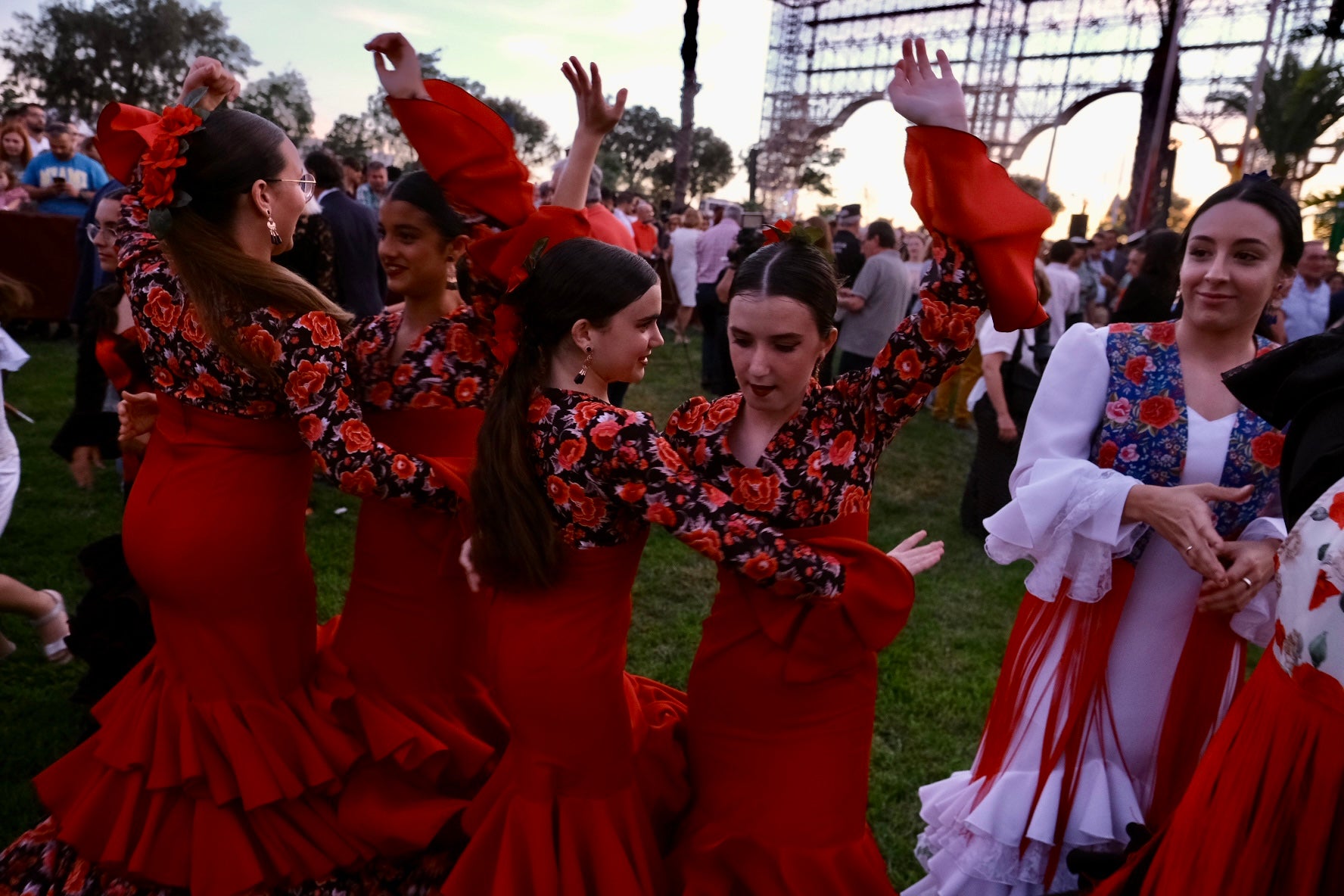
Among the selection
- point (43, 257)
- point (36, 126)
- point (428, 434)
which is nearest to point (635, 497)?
point (428, 434)

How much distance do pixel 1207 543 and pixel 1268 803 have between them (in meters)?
0.54

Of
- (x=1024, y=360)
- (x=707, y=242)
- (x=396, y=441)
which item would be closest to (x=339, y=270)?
(x=396, y=441)

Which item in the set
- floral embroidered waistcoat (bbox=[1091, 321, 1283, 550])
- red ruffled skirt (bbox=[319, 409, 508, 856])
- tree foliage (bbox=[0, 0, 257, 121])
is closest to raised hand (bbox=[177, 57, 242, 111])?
red ruffled skirt (bbox=[319, 409, 508, 856])

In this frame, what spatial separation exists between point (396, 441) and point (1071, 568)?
185 cm

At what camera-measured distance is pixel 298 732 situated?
8.45 ft

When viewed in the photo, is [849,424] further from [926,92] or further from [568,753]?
[568,753]

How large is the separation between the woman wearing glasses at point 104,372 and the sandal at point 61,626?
526 mm

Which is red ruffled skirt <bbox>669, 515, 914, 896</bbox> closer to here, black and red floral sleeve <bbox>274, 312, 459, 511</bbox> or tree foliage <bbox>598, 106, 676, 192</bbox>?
black and red floral sleeve <bbox>274, 312, 459, 511</bbox>

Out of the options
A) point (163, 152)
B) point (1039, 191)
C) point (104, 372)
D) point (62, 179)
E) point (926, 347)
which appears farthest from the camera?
point (1039, 191)

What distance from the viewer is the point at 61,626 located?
3.80 meters

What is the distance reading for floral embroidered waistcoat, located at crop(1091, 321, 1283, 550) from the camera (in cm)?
218

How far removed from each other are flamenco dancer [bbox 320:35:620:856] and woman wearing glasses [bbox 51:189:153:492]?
100 cm

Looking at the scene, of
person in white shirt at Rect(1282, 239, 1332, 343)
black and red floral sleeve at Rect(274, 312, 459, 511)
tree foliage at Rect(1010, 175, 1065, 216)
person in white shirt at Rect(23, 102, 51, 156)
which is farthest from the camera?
tree foliage at Rect(1010, 175, 1065, 216)

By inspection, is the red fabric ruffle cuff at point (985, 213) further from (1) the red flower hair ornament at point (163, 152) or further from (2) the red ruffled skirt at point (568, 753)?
(1) the red flower hair ornament at point (163, 152)
